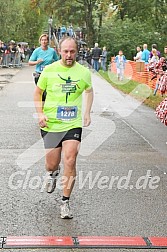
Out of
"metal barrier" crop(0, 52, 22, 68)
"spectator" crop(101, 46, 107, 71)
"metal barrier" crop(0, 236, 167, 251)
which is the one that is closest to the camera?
"metal barrier" crop(0, 236, 167, 251)

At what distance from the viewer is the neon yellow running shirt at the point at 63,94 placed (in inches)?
247

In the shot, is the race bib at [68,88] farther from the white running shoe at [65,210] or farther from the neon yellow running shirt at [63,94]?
the white running shoe at [65,210]

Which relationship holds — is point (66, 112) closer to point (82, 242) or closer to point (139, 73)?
point (82, 242)

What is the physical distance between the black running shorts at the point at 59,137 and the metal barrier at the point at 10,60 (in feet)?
112

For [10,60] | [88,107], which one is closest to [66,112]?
[88,107]

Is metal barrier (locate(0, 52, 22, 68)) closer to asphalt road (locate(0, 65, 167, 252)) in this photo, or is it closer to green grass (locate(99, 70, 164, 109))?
green grass (locate(99, 70, 164, 109))

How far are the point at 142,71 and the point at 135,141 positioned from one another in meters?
16.2

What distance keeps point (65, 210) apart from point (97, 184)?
1.63 m

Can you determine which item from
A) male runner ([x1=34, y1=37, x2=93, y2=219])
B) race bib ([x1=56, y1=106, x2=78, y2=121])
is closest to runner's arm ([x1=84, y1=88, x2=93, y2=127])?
male runner ([x1=34, y1=37, x2=93, y2=219])

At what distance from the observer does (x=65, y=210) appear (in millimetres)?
6207

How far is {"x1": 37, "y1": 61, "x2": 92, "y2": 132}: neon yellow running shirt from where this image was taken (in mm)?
6285

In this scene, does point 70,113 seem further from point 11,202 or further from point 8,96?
point 8,96

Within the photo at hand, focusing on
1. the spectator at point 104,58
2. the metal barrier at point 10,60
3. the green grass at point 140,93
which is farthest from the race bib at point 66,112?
the metal barrier at point 10,60

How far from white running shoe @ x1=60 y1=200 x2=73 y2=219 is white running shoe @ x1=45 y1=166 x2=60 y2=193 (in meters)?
0.55
